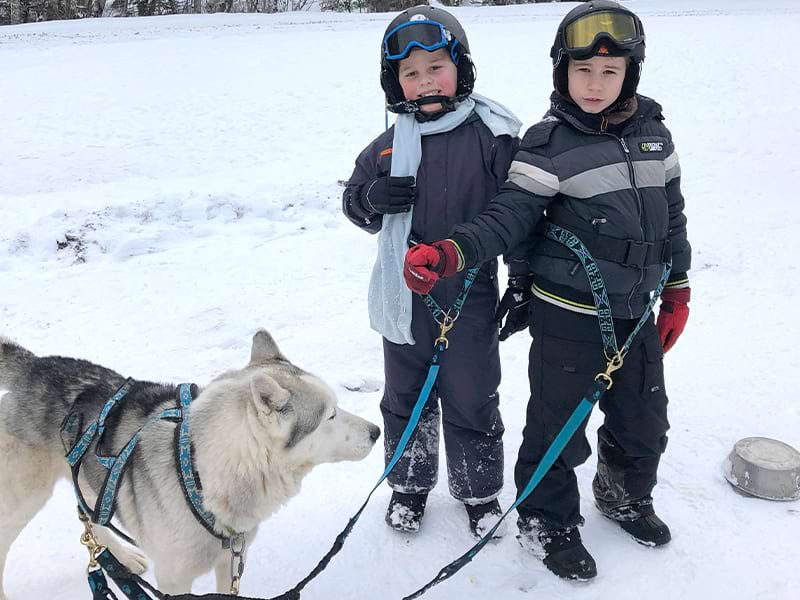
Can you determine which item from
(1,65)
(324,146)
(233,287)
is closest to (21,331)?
(233,287)

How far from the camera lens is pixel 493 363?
111 inches

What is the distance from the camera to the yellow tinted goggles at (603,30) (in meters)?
2.39

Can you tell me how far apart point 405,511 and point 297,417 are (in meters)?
1.08

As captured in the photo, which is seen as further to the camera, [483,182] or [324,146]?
[324,146]

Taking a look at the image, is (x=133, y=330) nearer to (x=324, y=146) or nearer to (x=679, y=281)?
(x=679, y=281)

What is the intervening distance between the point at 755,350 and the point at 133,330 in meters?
4.90

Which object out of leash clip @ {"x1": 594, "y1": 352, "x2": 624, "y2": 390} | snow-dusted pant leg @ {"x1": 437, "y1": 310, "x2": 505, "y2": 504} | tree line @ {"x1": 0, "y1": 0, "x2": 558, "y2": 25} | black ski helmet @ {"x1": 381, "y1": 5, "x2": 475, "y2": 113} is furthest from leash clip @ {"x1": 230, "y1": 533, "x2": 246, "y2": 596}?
tree line @ {"x1": 0, "y1": 0, "x2": 558, "y2": 25}

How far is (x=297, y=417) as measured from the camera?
226 cm

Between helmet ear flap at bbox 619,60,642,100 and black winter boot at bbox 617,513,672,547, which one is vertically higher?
helmet ear flap at bbox 619,60,642,100

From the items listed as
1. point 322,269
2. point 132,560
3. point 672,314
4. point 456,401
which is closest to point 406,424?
point 456,401

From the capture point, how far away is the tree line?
28.7 metres

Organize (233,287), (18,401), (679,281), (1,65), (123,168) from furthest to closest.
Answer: (1,65) → (123,168) → (233,287) → (679,281) → (18,401)

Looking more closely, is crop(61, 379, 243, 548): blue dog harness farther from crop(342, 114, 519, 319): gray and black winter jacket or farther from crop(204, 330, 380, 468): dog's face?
crop(342, 114, 519, 319): gray and black winter jacket

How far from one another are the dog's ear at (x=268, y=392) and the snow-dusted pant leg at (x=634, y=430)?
149 cm
